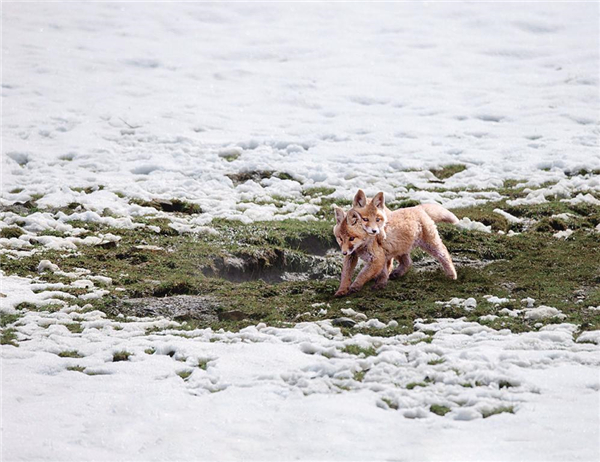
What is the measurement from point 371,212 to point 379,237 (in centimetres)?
43

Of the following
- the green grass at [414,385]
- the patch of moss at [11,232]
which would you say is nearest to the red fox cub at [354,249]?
the green grass at [414,385]

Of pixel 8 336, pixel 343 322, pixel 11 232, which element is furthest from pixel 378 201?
pixel 11 232

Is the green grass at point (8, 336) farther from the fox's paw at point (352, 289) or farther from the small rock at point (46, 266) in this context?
the fox's paw at point (352, 289)

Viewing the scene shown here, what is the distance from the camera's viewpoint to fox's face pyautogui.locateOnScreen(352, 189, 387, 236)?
11.6 meters

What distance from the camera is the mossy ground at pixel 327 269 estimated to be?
10.9 meters

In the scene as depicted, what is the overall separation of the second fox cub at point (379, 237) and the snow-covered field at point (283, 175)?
1.83 metres

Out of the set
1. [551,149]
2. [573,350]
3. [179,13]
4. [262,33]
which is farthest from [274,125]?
[573,350]

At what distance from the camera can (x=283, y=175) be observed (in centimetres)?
2098

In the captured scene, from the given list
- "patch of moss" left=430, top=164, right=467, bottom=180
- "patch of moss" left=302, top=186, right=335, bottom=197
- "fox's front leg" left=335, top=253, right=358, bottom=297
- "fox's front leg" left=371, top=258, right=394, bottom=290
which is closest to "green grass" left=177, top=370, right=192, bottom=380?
"fox's front leg" left=335, top=253, right=358, bottom=297

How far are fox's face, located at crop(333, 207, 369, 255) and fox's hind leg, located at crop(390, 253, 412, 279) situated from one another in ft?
4.14

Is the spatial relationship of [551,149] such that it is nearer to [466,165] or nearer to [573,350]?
[466,165]

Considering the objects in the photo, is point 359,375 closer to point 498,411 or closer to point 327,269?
point 498,411

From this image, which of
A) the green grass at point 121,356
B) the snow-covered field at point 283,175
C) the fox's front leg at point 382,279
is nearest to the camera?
the snow-covered field at point 283,175

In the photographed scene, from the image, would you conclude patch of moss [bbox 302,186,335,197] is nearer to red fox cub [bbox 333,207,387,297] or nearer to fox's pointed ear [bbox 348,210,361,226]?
red fox cub [bbox 333,207,387,297]
